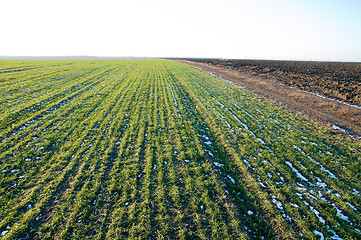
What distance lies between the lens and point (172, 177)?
6508 mm

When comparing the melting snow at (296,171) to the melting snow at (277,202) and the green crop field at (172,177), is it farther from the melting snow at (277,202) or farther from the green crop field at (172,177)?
the melting snow at (277,202)

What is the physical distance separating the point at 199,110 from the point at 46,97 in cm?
1373

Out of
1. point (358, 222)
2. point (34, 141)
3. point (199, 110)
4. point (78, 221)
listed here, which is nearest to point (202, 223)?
point (78, 221)

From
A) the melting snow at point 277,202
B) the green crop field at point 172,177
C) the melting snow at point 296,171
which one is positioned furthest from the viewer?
the melting snow at point 296,171

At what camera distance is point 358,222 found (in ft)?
16.6

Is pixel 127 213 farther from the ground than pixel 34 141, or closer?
closer

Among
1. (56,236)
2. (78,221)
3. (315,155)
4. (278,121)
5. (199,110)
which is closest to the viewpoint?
(56,236)

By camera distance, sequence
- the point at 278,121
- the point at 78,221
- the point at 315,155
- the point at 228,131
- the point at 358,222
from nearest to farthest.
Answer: the point at 78,221
the point at 358,222
the point at 315,155
the point at 228,131
the point at 278,121

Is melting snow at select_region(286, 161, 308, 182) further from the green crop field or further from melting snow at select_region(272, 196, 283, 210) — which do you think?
melting snow at select_region(272, 196, 283, 210)

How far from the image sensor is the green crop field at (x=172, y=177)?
4.75 metres

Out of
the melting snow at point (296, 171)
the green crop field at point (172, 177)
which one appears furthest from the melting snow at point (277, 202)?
the melting snow at point (296, 171)

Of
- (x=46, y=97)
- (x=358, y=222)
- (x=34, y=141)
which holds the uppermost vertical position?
(x=46, y=97)

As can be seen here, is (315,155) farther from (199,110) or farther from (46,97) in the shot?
(46,97)

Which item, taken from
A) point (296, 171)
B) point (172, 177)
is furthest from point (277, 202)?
point (172, 177)
